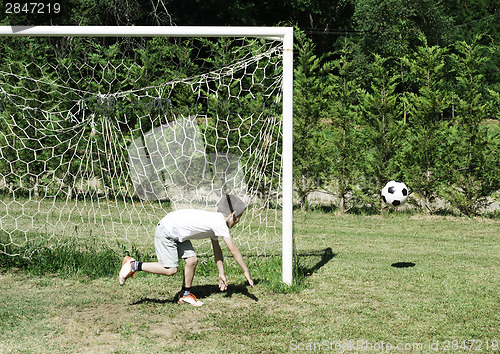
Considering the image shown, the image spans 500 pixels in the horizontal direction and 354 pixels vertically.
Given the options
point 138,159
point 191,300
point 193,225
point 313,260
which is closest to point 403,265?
point 313,260

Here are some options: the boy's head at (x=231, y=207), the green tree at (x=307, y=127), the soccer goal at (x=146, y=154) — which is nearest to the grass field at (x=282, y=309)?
the soccer goal at (x=146, y=154)

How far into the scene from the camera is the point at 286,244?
5812 mm

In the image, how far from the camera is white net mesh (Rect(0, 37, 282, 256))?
7.46 meters

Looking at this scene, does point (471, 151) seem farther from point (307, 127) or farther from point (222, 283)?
point (222, 283)

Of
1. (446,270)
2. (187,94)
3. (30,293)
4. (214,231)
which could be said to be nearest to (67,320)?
(30,293)

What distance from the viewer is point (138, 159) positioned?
9.70 metres

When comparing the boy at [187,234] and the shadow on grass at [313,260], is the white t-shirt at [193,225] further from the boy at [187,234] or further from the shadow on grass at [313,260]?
the shadow on grass at [313,260]

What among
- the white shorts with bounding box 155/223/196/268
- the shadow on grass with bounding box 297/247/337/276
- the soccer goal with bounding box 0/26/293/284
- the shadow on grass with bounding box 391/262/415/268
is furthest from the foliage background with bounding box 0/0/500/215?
the white shorts with bounding box 155/223/196/268

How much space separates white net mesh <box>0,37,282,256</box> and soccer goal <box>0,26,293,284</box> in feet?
0.10

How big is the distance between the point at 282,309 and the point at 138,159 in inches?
209

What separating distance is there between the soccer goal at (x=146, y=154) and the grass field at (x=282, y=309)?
0.62 m

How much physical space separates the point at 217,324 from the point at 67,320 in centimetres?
139

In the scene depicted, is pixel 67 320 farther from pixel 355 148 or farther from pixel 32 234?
pixel 355 148

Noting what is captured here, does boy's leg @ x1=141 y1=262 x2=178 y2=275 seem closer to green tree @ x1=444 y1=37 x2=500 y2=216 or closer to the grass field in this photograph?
the grass field
